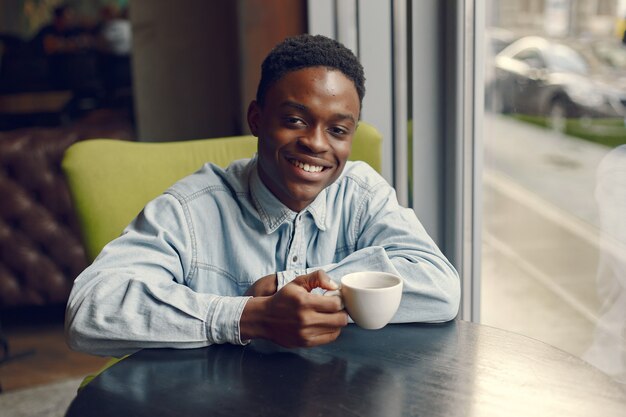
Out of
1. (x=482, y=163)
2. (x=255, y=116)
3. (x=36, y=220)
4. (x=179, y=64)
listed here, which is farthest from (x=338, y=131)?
(x=179, y=64)

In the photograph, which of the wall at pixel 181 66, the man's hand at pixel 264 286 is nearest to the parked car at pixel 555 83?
the man's hand at pixel 264 286

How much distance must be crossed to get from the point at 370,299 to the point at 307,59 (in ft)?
1.56

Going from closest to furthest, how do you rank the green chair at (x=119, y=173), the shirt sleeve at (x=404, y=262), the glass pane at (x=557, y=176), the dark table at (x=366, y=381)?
1. the dark table at (x=366, y=381)
2. the shirt sleeve at (x=404, y=262)
3. the glass pane at (x=557, y=176)
4. the green chair at (x=119, y=173)

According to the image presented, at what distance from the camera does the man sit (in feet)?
3.88

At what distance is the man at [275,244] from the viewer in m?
1.18

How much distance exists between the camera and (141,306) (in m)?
1.22

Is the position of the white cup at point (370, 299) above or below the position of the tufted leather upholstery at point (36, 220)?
→ above

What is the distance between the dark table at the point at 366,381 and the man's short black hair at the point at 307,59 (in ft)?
1.59

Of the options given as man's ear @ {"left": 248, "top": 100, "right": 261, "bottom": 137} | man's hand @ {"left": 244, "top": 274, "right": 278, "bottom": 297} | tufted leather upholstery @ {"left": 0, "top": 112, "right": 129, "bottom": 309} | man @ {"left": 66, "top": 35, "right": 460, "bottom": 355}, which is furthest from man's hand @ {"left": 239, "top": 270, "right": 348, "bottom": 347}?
tufted leather upholstery @ {"left": 0, "top": 112, "right": 129, "bottom": 309}

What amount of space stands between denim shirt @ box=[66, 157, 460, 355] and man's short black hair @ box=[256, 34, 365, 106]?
216 millimetres

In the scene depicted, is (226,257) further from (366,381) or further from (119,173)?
(366,381)

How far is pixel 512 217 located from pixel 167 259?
1.01m

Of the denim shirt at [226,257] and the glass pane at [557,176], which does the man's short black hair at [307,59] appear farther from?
the glass pane at [557,176]

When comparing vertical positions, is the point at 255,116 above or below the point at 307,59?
below
